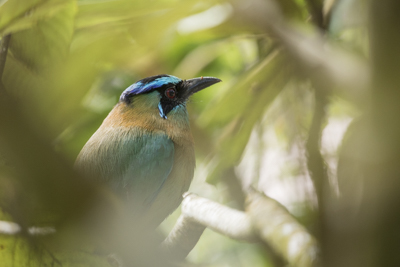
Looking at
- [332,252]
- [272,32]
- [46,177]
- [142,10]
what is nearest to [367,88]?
[332,252]

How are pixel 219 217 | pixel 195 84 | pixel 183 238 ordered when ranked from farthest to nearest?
pixel 195 84
pixel 183 238
pixel 219 217

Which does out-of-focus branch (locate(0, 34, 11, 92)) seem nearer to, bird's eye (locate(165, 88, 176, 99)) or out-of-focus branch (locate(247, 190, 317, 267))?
out-of-focus branch (locate(247, 190, 317, 267))

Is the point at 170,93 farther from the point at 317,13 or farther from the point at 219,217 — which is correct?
the point at 219,217

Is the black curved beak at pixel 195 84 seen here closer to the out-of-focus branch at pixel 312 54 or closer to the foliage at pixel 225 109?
the foliage at pixel 225 109

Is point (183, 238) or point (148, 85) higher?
point (148, 85)

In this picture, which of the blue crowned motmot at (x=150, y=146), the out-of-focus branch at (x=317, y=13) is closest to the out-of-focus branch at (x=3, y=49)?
the blue crowned motmot at (x=150, y=146)

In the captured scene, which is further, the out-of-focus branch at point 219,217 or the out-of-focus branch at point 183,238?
the out-of-focus branch at point 183,238

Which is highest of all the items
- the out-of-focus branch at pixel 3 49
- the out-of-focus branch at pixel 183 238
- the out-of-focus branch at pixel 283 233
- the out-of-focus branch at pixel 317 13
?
the out-of-focus branch at pixel 317 13

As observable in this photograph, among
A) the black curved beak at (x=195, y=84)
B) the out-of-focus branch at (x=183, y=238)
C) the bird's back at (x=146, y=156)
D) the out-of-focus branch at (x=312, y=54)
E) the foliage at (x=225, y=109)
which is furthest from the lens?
the black curved beak at (x=195, y=84)

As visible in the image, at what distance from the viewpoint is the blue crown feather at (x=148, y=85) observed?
1.44 meters

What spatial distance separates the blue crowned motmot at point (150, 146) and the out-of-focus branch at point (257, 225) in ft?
0.50

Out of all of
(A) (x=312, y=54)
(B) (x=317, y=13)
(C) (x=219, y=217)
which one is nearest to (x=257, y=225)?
(C) (x=219, y=217)

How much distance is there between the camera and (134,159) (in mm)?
1332

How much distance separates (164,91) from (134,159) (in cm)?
31
